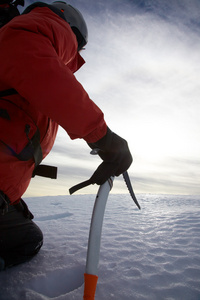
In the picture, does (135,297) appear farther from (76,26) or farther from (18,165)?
(76,26)

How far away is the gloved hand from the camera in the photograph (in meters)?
1.21

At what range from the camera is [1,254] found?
5.80ft

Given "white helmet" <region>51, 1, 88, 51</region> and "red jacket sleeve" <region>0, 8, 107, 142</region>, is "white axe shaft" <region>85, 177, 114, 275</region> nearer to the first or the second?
"red jacket sleeve" <region>0, 8, 107, 142</region>

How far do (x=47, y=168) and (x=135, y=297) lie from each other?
1.36 m

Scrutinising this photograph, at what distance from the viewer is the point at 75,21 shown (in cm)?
190

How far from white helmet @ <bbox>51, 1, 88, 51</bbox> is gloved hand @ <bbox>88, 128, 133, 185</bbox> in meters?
1.42

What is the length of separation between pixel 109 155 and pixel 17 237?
5.03ft

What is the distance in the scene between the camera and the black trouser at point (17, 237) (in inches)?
70.2

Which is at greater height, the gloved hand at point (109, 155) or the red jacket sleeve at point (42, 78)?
the red jacket sleeve at point (42, 78)

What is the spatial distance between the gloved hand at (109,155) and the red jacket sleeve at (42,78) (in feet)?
0.44

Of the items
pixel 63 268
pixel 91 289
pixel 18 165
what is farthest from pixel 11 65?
pixel 63 268

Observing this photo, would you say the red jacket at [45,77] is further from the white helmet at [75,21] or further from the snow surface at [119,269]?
the snow surface at [119,269]

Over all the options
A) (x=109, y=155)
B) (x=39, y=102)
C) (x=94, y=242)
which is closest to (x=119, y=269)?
(x=94, y=242)

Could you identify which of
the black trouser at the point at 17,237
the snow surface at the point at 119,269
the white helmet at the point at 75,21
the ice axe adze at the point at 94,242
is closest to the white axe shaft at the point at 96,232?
the ice axe adze at the point at 94,242
